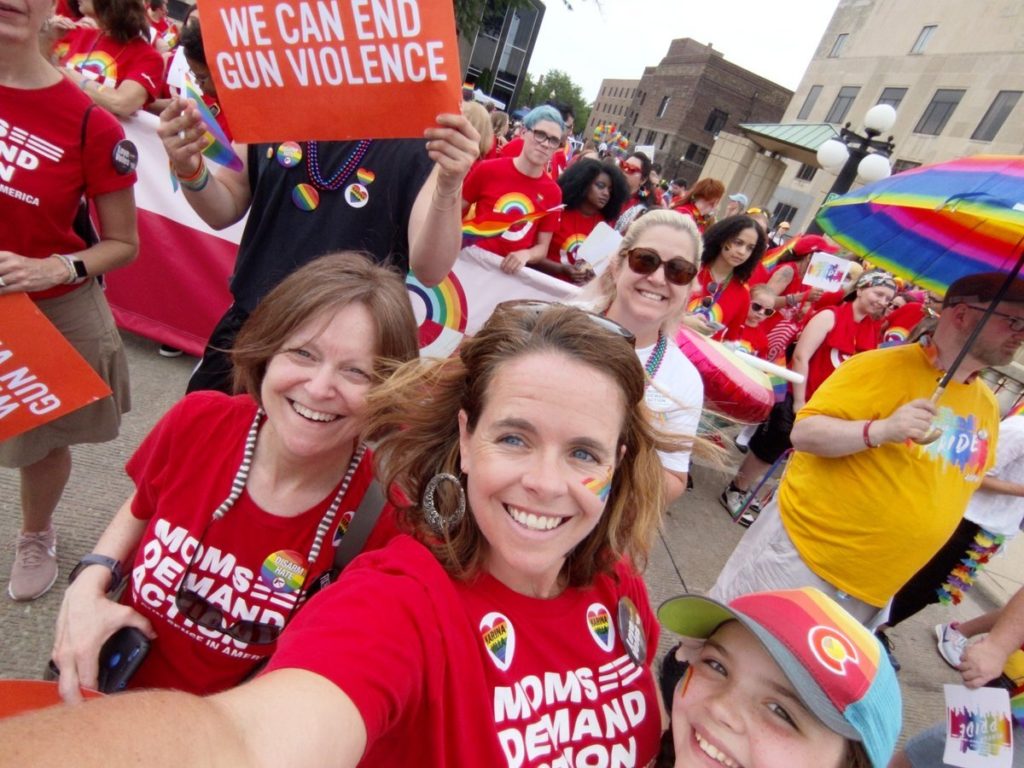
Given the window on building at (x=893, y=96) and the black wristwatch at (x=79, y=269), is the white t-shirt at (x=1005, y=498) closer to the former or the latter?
the black wristwatch at (x=79, y=269)

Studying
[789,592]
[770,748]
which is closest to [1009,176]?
[789,592]

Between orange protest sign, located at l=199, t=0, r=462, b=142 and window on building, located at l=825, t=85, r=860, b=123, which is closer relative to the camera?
orange protest sign, located at l=199, t=0, r=462, b=142

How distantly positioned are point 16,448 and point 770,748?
241 cm

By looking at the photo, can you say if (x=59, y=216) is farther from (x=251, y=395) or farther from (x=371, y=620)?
(x=371, y=620)

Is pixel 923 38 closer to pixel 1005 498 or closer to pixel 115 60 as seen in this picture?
pixel 1005 498

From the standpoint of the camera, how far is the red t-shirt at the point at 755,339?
463 centimetres

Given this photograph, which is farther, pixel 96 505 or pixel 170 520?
pixel 96 505

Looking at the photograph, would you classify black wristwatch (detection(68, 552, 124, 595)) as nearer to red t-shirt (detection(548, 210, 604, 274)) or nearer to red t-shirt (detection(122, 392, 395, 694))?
red t-shirt (detection(122, 392, 395, 694))

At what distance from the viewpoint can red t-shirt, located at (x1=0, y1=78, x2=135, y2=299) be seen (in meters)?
1.65

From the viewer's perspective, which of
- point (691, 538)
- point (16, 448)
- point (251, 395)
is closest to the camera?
point (251, 395)

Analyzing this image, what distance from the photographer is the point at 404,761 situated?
108 cm

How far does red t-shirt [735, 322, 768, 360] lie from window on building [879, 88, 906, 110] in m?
30.2

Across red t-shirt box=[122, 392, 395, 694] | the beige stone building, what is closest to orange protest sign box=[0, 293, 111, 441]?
red t-shirt box=[122, 392, 395, 694]

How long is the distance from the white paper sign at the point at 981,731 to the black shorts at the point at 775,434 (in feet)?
8.36
